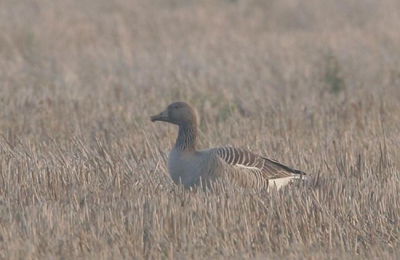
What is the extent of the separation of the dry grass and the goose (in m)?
0.25

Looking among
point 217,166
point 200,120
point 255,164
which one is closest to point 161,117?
point 217,166

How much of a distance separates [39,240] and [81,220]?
450mm

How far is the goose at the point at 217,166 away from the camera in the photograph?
334 inches

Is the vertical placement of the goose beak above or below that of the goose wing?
above

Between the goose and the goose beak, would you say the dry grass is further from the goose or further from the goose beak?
the goose beak

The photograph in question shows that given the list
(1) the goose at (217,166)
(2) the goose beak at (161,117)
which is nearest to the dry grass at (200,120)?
(1) the goose at (217,166)

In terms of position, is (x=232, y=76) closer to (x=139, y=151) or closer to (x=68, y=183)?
(x=139, y=151)

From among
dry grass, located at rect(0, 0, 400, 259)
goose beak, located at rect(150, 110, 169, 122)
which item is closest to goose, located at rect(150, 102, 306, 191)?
goose beak, located at rect(150, 110, 169, 122)

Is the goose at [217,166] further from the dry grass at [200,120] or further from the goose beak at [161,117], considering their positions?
the dry grass at [200,120]

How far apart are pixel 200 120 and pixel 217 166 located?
12.8 ft

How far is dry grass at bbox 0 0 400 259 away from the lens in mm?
6730

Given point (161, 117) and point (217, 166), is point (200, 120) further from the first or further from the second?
point (217, 166)

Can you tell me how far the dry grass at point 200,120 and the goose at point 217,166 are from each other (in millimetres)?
253

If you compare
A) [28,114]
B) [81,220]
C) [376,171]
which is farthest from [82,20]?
[81,220]
